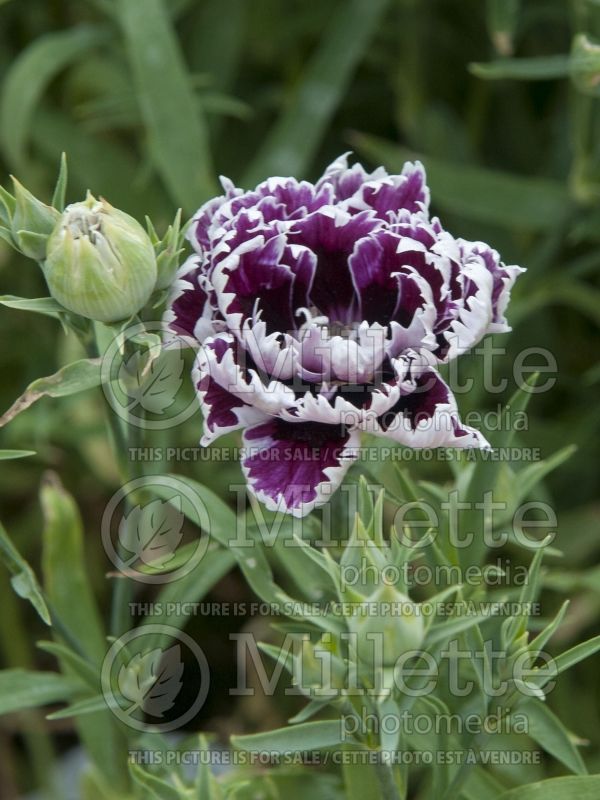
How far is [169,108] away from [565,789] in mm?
1026

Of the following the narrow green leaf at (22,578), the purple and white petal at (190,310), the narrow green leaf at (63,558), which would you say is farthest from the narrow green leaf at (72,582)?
the purple and white petal at (190,310)

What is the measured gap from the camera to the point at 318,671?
82 cm

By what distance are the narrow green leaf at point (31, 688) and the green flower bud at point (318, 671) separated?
37 cm

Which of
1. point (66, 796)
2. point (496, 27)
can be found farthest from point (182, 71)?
point (66, 796)

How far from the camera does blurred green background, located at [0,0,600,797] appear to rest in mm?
1577

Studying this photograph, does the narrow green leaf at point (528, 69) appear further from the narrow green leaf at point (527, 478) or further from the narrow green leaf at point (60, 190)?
the narrow green leaf at point (60, 190)

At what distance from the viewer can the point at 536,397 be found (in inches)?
71.8

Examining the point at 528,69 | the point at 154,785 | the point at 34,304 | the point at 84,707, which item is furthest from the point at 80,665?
the point at 528,69

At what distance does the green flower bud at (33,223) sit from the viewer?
87cm

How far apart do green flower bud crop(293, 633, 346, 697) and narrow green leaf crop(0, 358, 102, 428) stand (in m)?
0.28

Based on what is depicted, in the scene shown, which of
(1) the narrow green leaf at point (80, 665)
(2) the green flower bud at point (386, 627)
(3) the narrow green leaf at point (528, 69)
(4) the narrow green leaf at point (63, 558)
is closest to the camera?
(2) the green flower bud at point (386, 627)

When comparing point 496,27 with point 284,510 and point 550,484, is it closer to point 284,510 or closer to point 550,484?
point 550,484

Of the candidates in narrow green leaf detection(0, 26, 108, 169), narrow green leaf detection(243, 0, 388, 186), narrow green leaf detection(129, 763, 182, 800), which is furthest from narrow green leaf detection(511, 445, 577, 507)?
narrow green leaf detection(0, 26, 108, 169)

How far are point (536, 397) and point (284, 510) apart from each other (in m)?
1.07
